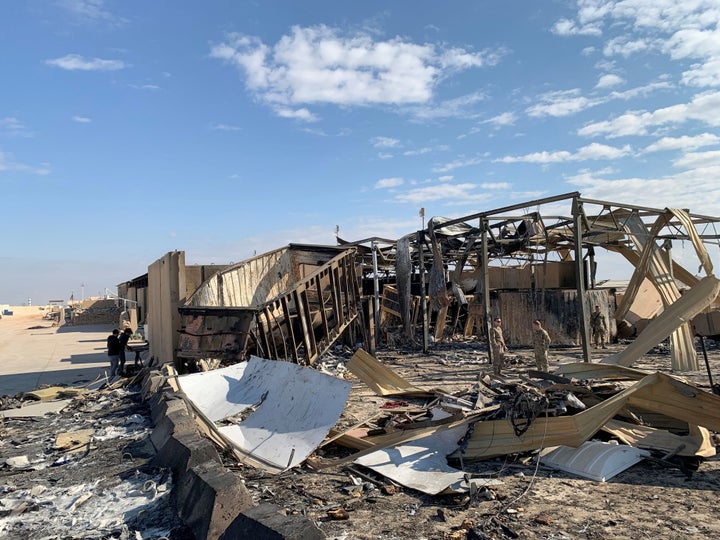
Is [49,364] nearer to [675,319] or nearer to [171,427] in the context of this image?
[171,427]

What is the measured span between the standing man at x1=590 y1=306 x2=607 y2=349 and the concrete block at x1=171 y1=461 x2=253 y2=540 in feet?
50.1

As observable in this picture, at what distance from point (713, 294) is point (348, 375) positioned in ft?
24.4

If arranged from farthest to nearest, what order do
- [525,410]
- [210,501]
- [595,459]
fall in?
[525,410] → [595,459] → [210,501]

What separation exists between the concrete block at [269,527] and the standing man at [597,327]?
51.2 ft

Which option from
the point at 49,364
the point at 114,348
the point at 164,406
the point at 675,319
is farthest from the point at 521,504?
the point at 49,364

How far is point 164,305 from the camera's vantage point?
11.6 metres

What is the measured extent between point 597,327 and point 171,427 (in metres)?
14.9

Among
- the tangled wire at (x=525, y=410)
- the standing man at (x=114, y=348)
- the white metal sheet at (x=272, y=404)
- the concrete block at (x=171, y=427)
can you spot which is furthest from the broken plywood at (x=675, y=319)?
the standing man at (x=114, y=348)

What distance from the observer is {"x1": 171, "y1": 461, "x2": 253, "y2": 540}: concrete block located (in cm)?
366

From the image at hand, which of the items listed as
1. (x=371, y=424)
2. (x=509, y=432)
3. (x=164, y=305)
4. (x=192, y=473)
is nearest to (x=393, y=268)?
(x=164, y=305)

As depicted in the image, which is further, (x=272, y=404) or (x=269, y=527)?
(x=272, y=404)

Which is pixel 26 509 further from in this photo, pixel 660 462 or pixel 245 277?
pixel 245 277

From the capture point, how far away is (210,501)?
3762 millimetres

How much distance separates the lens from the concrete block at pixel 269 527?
3084 mm
